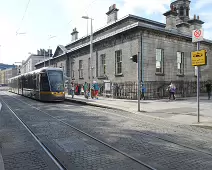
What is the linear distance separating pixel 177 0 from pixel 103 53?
22844 mm

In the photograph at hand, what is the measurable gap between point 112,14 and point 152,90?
Answer: 15039 millimetres

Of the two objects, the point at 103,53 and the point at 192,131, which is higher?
the point at 103,53

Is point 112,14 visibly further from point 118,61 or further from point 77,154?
point 77,154

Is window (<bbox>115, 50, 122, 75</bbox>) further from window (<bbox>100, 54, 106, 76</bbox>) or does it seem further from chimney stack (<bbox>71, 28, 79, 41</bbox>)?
chimney stack (<bbox>71, 28, 79, 41</bbox>)

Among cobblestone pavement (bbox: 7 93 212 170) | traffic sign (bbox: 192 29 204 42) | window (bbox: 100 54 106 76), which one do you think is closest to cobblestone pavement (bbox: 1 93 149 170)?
cobblestone pavement (bbox: 7 93 212 170)

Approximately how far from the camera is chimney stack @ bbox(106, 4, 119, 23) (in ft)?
96.8

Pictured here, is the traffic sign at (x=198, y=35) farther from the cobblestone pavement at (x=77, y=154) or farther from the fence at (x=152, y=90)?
the fence at (x=152, y=90)

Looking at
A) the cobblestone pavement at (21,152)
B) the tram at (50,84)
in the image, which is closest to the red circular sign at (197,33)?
the cobblestone pavement at (21,152)

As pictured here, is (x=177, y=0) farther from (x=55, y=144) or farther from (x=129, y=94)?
(x=55, y=144)

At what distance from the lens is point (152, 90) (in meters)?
20.7

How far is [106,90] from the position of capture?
23.3m

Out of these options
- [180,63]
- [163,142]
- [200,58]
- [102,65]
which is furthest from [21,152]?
[180,63]

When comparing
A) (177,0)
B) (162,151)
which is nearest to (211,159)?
(162,151)

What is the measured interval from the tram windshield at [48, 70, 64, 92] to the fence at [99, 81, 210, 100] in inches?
239
